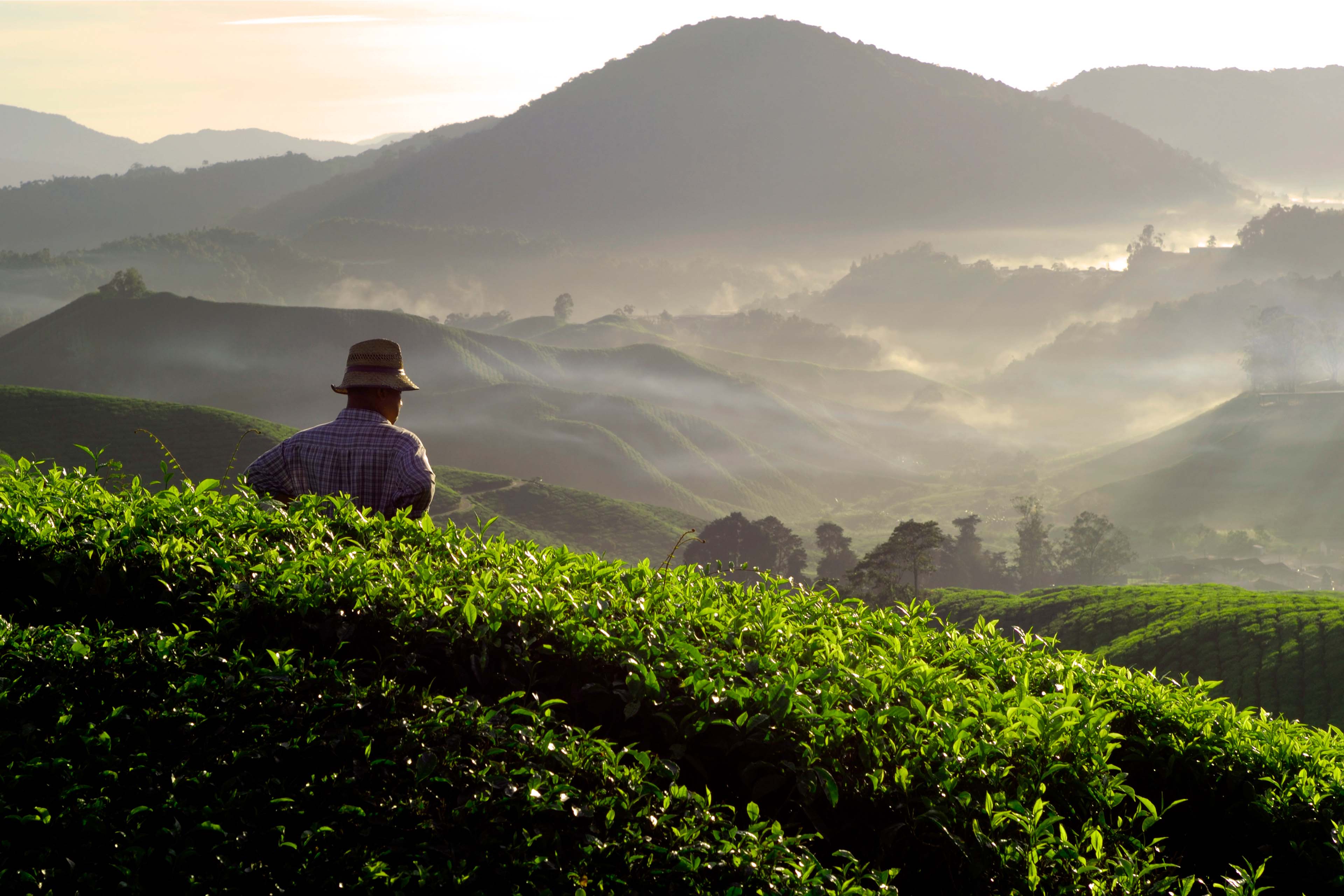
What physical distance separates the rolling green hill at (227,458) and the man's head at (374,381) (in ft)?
239

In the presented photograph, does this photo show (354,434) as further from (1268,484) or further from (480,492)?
(1268,484)

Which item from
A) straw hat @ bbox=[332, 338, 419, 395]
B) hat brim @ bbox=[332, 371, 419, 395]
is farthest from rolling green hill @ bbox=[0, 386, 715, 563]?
hat brim @ bbox=[332, 371, 419, 395]

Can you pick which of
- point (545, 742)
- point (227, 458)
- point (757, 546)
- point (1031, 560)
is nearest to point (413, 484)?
point (545, 742)

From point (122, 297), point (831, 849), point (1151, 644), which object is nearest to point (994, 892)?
point (831, 849)

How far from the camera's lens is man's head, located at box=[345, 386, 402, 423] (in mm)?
6676

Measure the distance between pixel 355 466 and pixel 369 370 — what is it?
723mm

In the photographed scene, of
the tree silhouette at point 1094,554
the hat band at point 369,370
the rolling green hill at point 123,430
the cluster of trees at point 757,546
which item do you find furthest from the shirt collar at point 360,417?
the tree silhouette at point 1094,554

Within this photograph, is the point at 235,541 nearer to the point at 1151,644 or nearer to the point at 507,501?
the point at 1151,644

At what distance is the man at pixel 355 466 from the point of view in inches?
255

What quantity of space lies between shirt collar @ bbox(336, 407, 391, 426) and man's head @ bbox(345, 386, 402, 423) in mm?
37

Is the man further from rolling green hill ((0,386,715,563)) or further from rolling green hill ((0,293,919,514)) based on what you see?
rolling green hill ((0,293,919,514))

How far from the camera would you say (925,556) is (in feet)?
218

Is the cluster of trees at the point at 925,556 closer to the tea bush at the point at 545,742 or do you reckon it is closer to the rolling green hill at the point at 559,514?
the rolling green hill at the point at 559,514

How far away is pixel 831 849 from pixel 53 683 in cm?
336
